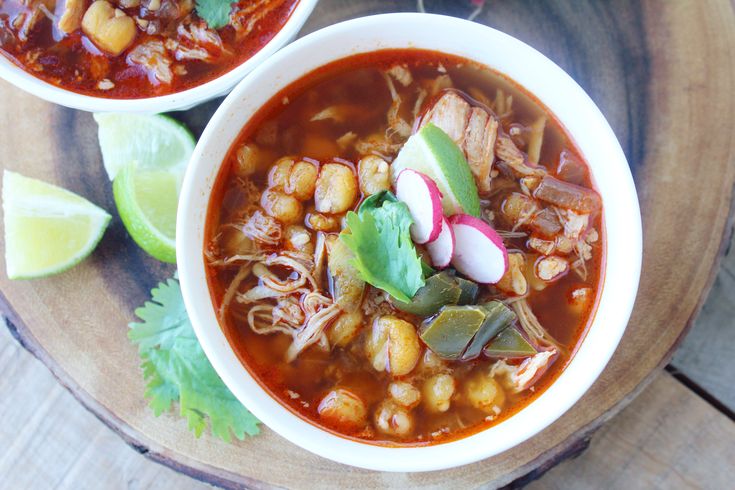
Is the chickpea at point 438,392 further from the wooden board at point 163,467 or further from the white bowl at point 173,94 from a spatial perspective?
the white bowl at point 173,94

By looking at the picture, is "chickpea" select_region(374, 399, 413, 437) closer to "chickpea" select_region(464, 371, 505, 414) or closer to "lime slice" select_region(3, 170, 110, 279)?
"chickpea" select_region(464, 371, 505, 414)

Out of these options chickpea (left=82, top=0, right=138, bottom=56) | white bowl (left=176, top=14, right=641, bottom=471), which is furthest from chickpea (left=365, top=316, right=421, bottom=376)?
chickpea (left=82, top=0, right=138, bottom=56)

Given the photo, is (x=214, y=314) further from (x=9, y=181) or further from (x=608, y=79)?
(x=608, y=79)

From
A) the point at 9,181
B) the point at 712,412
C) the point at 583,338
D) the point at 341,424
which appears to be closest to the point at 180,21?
the point at 9,181

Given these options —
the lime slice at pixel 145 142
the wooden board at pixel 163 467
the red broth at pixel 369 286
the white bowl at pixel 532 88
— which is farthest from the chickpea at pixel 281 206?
the wooden board at pixel 163 467

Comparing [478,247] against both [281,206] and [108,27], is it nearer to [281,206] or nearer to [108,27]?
[281,206]
